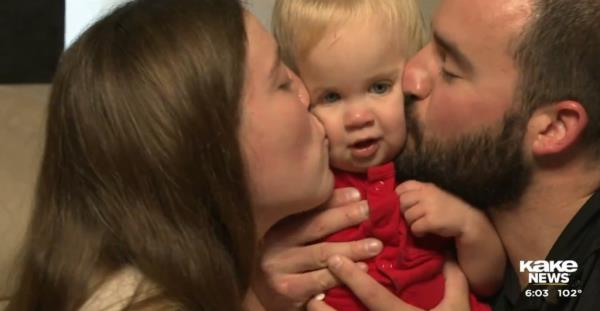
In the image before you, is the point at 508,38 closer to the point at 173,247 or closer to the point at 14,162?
the point at 173,247

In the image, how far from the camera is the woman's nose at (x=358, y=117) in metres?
1.32

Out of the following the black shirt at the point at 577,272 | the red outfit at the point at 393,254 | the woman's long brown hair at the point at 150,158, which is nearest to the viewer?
the woman's long brown hair at the point at 150,158

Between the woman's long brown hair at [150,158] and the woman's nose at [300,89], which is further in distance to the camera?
the woman's nose at [300,89]

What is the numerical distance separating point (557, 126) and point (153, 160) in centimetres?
66

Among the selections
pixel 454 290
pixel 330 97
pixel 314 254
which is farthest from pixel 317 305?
pixel 330 97

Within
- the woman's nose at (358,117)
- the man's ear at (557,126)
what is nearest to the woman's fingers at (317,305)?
the woman's nose at (358,117)

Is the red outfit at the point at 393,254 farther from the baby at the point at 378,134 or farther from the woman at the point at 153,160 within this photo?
the woman at the point at 153,160

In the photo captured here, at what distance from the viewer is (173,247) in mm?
1090

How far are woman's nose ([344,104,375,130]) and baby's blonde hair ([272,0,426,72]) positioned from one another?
12cm

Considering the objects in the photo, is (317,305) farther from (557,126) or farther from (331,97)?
(557,126)

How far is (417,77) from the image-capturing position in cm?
136

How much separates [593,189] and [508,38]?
299 millimetres

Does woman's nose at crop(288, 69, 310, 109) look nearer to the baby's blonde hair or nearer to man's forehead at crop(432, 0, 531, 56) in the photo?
the baby's blonde hair

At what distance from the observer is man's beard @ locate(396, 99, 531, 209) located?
134 cm
